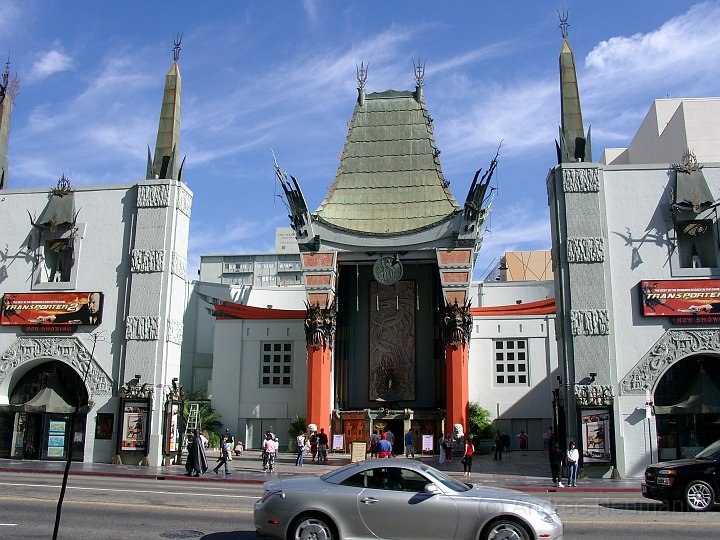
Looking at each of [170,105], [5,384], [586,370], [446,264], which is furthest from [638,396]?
[5,384]

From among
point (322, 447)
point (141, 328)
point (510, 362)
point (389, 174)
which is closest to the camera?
point (141, 328)

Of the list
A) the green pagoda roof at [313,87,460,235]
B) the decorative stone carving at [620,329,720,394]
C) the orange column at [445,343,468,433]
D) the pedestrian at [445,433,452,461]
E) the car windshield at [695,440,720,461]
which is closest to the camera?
the car windshield at [695,440,720,461]

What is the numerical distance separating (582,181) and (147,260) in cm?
1766

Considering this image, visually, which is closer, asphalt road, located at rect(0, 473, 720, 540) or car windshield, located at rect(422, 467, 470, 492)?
car windshield, located at rect(422, 467, 470, 492)

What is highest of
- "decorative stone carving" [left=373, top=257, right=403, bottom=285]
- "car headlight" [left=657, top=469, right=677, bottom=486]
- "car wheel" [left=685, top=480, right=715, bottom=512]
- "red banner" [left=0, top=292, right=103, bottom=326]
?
"decorative stone carving" [left=373, top=257, right=403, bottom=285]

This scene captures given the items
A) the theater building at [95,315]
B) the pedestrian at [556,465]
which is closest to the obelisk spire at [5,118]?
the theater building at [95,315]

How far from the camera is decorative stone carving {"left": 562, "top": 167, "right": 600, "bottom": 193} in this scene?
2859 centimetres

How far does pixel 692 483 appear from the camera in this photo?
15.4 meters

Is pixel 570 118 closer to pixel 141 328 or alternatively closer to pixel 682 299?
pixel 682 299

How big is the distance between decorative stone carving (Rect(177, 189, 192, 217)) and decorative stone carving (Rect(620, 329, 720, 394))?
1906 centimetres

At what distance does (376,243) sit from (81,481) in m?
22.8

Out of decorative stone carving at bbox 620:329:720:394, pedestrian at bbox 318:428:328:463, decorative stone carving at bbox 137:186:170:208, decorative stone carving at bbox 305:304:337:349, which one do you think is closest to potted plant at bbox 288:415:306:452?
decorative stone carving at bbox 305:304:337:349

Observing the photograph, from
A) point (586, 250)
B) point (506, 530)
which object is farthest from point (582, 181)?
point (506, 530)

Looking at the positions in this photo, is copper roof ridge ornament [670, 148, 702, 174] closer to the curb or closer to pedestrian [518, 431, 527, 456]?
the curb
